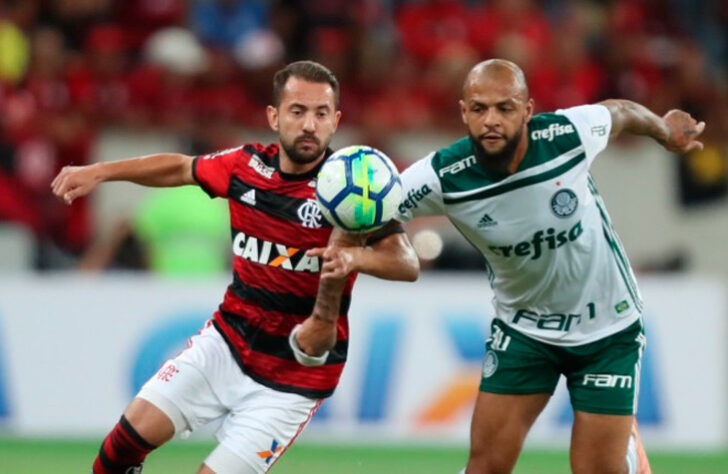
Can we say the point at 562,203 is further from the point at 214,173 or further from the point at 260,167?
the point at 214,173

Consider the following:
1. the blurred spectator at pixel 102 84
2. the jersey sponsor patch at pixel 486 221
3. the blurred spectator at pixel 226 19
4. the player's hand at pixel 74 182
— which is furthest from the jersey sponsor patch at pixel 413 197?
the blurred spectator at pixel 226 19

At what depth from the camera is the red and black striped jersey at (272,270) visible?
6.45 meters

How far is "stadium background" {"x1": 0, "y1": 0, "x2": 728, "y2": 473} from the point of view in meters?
11.0

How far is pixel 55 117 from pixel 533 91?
4679 millimetres

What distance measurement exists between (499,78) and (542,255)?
2.92 feet

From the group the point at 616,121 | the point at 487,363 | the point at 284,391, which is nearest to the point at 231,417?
the point at 284,391

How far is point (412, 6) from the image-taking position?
14797mm

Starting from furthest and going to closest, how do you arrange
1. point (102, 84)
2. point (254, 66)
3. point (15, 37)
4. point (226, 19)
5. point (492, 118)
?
point (226, 19) → point (15, 37) → point (254, 66) → point (102, 84) → point (492, 118)

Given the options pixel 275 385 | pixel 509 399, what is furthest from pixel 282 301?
pixel 509 399

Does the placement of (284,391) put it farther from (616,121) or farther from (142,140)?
(142,140)

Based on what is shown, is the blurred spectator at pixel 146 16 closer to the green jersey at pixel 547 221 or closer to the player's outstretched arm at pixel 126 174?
the player's outstretched arm at pixel 126 174

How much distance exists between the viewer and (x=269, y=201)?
6.51 metres

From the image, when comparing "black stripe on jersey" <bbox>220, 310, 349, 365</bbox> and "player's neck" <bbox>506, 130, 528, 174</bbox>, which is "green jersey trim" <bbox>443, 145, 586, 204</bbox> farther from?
"black stripe on jersey" <bbox>220, 310, 349, 365</bbox>

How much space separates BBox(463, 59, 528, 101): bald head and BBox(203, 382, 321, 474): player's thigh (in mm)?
1695
